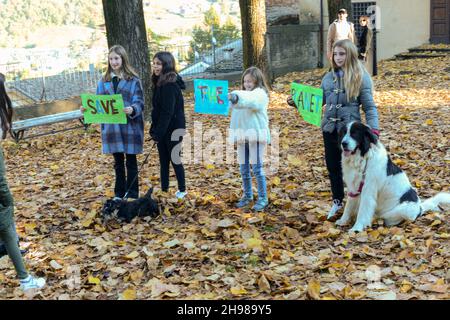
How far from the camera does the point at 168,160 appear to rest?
7297 mm

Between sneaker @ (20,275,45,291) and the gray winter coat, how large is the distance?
3362 millimetres

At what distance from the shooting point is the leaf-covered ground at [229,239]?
15.6 ft

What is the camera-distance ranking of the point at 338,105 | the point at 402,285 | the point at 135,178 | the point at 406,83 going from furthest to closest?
1. the point at 406,83
2. the point at 135,178
3. the point at 338,105
4. the point at 402,285

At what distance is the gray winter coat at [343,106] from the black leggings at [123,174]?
256 centimetres

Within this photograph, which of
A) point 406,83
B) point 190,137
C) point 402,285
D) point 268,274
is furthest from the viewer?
point 406,83

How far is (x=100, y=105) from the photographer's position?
269 inches

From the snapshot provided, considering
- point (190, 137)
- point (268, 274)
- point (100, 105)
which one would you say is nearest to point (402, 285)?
point (268, 274)

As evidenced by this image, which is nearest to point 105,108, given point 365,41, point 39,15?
point 365,41

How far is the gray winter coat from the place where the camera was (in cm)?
585

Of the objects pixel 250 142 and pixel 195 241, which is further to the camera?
pixel 250 142

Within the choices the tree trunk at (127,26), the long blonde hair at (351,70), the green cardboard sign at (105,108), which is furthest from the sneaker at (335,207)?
the tree trunk at (127,26)

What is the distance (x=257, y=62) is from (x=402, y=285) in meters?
10.3

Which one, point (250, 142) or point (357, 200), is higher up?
point (250, 142)

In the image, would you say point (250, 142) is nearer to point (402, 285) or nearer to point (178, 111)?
point (178, 111)
